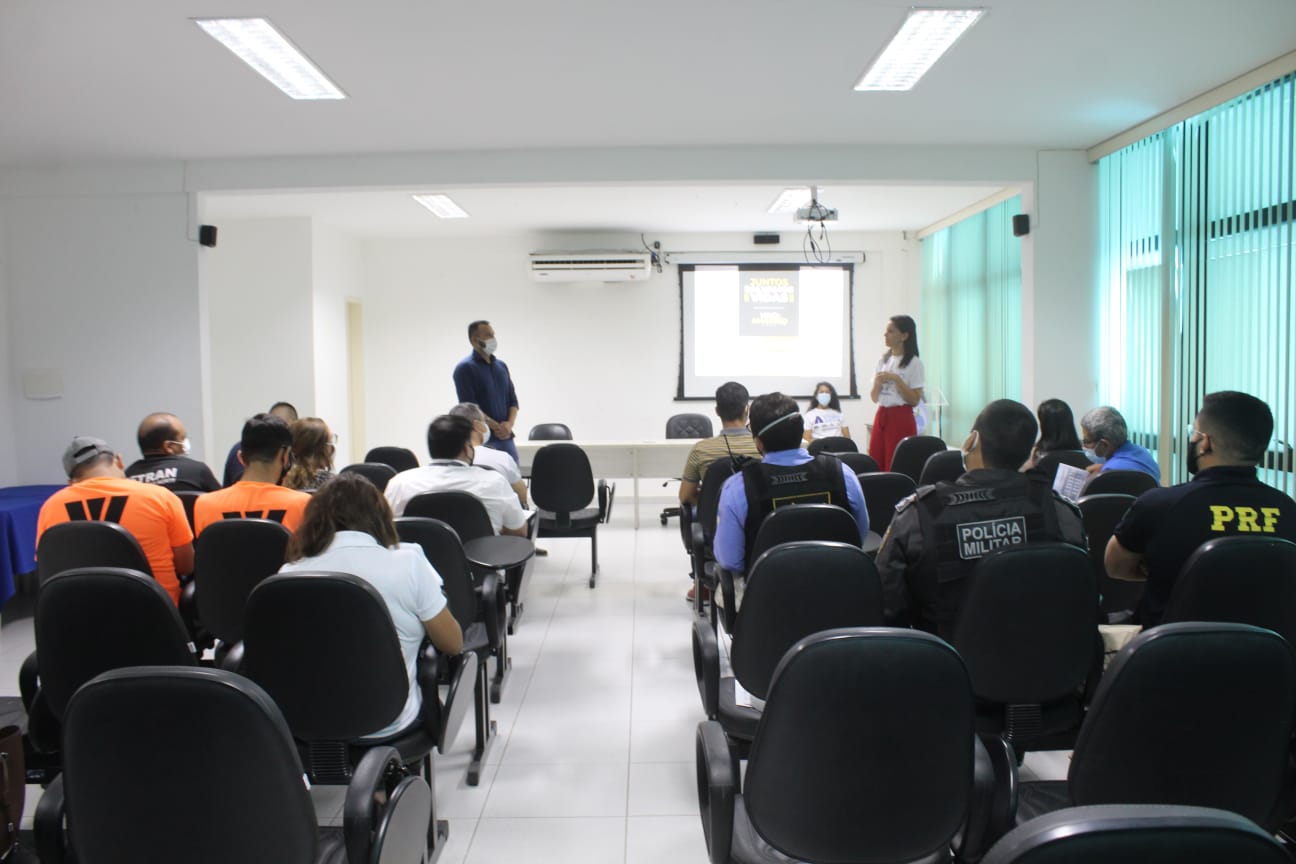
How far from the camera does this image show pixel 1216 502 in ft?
7.32

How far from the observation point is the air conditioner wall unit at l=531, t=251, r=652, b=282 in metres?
8.53

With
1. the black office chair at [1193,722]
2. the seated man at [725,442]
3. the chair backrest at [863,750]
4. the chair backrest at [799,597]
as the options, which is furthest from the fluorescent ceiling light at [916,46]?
the chair backrest at [863,750]

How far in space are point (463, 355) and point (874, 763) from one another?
8.01 m

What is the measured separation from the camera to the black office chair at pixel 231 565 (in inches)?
102

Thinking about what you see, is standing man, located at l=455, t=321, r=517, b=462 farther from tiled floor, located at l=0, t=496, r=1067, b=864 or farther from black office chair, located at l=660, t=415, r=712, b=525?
black office chair, located at l=660, t=415, r=712, b=525

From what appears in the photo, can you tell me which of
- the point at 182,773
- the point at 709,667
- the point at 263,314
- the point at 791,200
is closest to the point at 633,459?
the point at 791,200

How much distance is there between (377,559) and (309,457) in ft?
→ 4.85

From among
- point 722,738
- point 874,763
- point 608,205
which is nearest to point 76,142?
point 608,205

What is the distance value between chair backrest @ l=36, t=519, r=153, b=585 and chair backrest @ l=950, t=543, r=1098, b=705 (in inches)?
103

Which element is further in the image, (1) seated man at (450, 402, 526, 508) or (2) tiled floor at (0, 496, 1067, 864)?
(1) seated man at (450, 402, 526, 508)

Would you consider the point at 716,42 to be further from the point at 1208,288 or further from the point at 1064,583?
the point at 1208,288

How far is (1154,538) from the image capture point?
90.0 inches

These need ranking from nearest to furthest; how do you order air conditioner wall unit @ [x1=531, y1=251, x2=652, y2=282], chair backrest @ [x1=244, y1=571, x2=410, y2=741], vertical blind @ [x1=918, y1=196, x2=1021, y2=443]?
chair backrest @ [x1=244, y1=571, x2=410, y2=741] → vertical blind @ [x1=918, y1=196, x2=1021, y2=443] → air conditioner wall unit @ [x1=531, y1=251, x2=652, y2=282]

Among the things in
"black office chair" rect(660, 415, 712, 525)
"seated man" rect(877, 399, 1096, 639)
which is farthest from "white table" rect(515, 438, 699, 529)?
"seated man" rect(877, 399, 1096, 639)
